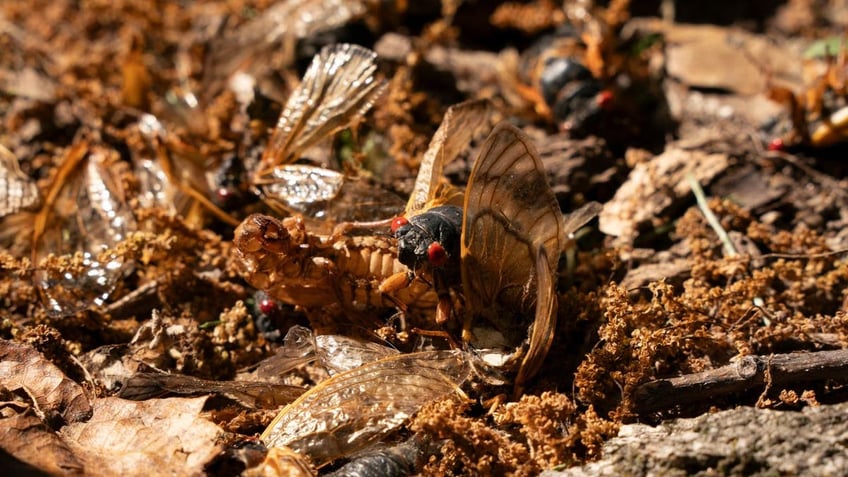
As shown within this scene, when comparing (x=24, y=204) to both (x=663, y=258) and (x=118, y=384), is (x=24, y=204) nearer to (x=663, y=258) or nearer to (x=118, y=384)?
(x=118, y=384)

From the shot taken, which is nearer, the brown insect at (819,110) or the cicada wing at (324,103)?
the cicada wing at (324,103)

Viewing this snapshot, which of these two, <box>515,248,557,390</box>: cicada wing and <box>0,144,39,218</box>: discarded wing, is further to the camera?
<box>0,144,39,218</box>: discarded wing

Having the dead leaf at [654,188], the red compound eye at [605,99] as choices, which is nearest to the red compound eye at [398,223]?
the dead leaf at [654,188]

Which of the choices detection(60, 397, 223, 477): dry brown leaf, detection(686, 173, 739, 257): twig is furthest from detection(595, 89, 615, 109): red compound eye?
detection(60, 397, 223, 477): dry brown leaf

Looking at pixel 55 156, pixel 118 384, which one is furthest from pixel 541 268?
pixel 55 156

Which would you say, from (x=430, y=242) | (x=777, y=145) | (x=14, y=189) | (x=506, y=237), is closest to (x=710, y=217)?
(x=777, y=145)

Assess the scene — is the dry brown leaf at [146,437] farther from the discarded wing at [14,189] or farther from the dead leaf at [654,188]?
the dead leaf at [654,188]

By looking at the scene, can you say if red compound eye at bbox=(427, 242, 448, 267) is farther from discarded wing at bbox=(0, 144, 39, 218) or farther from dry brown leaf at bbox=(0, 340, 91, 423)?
discarded wing at bbox=(0, 144, 39, 218)
